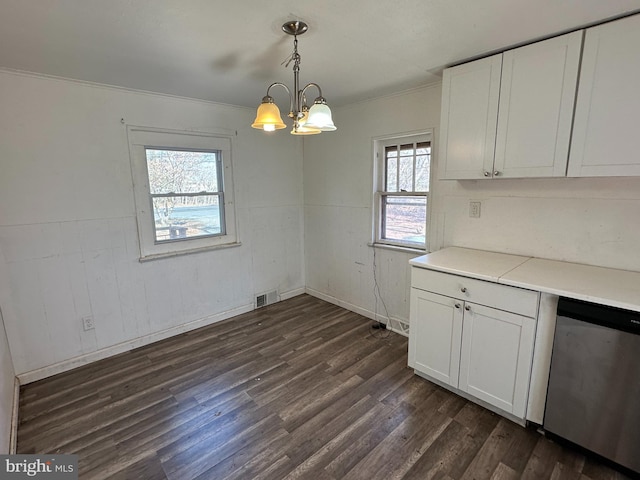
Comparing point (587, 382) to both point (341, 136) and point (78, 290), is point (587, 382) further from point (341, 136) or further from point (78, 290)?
point (78, 290)

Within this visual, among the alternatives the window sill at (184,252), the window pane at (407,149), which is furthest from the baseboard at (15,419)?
the window pane at (407,149)

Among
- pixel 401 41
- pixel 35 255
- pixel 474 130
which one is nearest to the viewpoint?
pixel 401 41

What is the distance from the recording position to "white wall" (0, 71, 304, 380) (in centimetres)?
235

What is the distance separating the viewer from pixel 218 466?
1.74 meters

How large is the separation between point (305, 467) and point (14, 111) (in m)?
3.16

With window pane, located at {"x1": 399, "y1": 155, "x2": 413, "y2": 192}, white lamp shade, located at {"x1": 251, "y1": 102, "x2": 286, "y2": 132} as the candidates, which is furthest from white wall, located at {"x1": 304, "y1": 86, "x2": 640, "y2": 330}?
white lamp shade, located at {"x1": 251, "y1": 102, "x2": 286, "y2": 132}

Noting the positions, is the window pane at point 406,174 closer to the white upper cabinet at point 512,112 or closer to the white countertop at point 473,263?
the white upper cabinet at point 512,112

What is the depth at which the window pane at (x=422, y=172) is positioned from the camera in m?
2.92

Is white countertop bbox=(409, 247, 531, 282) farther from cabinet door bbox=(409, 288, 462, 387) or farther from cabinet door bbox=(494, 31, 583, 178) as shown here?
cabinet door bbox=(494, 31, 583, 178)

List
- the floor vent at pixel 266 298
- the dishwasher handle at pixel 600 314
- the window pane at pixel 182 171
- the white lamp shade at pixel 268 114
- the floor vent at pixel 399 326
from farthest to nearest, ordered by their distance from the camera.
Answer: the floor vent at pixel 266 298, the floor vent at pixel 399 326, the window pane at pixel 182 171, the white lamp shade at pixel 268 114, the dishwasher handle at pixel 600 314

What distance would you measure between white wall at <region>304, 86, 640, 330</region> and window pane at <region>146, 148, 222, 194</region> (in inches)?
48.9

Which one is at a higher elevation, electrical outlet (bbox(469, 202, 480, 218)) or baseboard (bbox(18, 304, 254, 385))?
electrical outlet (bbox(469, 202, 480, 218))

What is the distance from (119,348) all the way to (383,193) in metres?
3.01

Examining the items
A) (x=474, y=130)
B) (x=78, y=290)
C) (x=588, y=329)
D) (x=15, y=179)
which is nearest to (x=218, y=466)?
(x=78, y=290)
